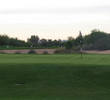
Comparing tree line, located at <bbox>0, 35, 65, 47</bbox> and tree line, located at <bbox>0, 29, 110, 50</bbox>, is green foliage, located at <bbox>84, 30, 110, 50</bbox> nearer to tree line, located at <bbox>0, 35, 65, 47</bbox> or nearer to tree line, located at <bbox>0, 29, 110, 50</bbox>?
tree line, located at <bbox>0, 29, 110, 50</bbox>

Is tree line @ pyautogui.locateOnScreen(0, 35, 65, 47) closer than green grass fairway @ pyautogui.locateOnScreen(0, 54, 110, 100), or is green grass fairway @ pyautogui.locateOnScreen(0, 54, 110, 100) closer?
green grass fairway @ pyautogui.locateOnScreen(0, 54, 110, 100)

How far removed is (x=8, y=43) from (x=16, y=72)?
110674 mm

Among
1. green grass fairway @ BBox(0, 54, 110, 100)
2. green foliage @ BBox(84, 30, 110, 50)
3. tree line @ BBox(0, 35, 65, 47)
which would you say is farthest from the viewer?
tree line @ BBox(0, 35, 65, 47)

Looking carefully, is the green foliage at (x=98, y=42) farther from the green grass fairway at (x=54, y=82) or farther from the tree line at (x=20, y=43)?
the green grass fairway at (x=54, y=82)

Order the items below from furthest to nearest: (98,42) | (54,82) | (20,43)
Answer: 1. (20,43)
2. (98,42)
3. (54,82)

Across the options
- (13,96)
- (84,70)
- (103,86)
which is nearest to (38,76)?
(84,70)

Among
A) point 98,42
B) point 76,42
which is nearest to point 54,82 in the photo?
point 98,42

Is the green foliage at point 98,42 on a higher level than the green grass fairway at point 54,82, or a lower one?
higher

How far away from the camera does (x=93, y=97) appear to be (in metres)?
14.1

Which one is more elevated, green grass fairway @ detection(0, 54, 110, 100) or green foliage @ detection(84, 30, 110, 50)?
green foliage @ detection(84, 30, 110, 50)

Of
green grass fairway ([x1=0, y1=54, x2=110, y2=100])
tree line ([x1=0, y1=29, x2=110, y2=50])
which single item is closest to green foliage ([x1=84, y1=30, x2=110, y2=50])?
tree line ([x1=0, y1=29, x2=110, y2=50])

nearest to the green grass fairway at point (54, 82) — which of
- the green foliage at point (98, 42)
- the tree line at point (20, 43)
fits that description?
the green foliage at point (98, 42)

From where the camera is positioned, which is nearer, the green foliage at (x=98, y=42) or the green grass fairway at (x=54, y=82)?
the green grass fairway at (x=54, y=82)

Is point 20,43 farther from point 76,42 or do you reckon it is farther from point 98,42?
point 98,42
